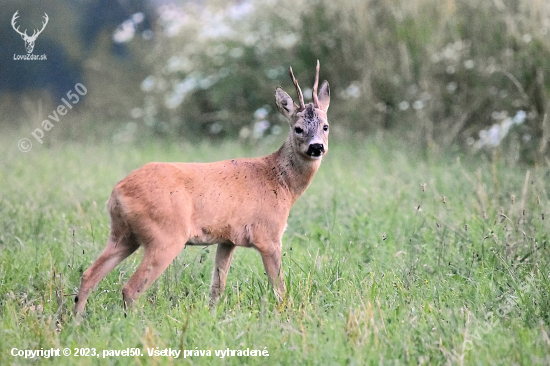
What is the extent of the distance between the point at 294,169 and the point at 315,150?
0.24 meters

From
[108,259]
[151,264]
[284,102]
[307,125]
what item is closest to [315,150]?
[307,125]

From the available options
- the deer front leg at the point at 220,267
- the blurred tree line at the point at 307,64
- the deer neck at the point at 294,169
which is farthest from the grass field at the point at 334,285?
the blurred tree line at the point at 307,64

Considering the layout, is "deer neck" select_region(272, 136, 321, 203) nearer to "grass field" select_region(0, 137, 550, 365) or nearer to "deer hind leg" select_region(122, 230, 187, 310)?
"grass field" select_region(0, 137, 550, 365)

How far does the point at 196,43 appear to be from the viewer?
1098cm

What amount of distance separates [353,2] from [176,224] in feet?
21.8

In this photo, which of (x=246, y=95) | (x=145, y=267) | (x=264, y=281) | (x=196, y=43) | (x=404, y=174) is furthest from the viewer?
(x=196, y=43)

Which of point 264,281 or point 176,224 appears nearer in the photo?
point 176,224

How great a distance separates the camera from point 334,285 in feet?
12.5

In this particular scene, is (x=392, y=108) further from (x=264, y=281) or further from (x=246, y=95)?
(x=264, y=281)

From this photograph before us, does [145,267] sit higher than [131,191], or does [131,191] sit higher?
[131,191]

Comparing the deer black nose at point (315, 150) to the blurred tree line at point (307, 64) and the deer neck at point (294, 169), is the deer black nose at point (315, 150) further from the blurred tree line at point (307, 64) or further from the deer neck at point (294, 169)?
the blurred tree line at point (307, 64)

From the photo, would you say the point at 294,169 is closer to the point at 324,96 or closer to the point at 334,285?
the point at 324,96

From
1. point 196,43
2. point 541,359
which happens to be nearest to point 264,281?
point 541,359

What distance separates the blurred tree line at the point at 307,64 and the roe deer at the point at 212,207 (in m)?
2.68
